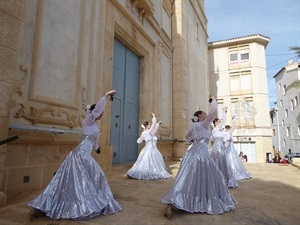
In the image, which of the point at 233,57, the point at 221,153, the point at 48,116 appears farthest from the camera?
the point at 233,57

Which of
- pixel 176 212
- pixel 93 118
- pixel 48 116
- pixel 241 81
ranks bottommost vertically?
pixel 176 212

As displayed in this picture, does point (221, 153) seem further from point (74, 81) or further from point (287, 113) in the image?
point (287, 113)

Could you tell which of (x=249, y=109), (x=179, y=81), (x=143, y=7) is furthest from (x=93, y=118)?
(x=249, y=109)

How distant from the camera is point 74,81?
225 inches

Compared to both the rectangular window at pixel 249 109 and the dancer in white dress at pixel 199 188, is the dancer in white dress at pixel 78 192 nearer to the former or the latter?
the dancer in white dress at pixel 199 188

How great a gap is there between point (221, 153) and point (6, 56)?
523cm

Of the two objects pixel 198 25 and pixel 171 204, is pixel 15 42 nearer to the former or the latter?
pixel 171 204

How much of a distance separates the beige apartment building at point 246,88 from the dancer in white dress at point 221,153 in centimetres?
1768

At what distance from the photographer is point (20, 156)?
4.21m

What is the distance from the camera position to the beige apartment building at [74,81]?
3.99m

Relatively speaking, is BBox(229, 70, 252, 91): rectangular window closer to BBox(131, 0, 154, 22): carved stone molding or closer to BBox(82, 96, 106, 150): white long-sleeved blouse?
BBox(131, 0, 154, 22): carved stone molding

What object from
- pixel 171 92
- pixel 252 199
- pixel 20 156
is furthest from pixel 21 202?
pixel 171 92

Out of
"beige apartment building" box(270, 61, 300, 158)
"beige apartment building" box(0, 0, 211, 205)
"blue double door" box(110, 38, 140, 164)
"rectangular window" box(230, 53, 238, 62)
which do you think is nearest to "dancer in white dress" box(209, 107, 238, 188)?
"beige apartment building" box(0, 0, 211, 205)

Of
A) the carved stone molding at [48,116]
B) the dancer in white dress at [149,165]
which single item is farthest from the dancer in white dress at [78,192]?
the dancer in white dress at [149,165]
